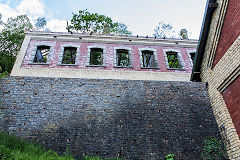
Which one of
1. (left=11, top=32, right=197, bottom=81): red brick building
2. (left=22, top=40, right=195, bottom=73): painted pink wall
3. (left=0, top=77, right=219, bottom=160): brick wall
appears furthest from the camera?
(left=22, top=40, right=195, bottom=73): painted pink wall

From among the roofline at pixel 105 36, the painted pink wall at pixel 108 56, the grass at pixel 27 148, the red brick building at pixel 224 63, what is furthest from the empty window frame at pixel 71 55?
the red brick building at pixel 224 63

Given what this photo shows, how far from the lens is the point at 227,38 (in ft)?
22.5

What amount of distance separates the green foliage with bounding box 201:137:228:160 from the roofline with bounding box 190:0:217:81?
11.6ft

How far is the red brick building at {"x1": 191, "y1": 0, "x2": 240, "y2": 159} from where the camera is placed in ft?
20.0

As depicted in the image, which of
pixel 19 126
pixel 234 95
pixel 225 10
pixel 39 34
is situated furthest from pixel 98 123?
pixel 39 34

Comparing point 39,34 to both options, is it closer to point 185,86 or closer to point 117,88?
point 117,88

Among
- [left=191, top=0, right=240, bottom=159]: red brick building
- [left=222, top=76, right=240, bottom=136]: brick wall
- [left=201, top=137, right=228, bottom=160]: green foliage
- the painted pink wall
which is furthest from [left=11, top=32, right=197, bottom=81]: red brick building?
[left=201, top=137, right=228, bottom=160]: green foliage

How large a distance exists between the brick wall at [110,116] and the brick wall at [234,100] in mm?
1238

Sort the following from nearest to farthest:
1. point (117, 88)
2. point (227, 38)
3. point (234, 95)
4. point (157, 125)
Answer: point (234, 95), point (227, 38), point (157, 125), point (117, 88)

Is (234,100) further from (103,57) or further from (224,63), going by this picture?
(103,57)

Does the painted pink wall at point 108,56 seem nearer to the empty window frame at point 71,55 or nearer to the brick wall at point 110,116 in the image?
the empty window frame at point 71,55

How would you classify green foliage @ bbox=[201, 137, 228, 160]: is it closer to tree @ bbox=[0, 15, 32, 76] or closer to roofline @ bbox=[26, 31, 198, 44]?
roofline @ bbox=[26, 31, 198, 44]

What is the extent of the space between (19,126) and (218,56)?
842 centimetres

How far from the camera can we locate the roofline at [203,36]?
795 cm
